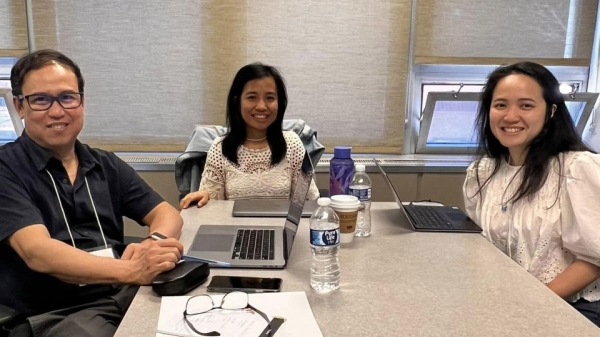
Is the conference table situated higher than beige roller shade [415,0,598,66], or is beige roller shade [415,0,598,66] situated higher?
beige roller shade [415,0,598,66]

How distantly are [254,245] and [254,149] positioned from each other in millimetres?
890

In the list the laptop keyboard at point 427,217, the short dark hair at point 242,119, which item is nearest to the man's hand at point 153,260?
the laptop keyboard at point 427,217

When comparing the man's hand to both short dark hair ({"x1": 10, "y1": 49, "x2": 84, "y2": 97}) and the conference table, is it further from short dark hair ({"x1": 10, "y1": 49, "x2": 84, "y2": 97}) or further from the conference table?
short dark hair ({"x1": 10, "y1": 49, "x2": 84, "y2": 97})

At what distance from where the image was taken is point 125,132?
9.87 feet

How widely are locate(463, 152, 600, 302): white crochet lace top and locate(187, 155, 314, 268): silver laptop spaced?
721 mm

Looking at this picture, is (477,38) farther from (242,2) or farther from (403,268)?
(403,268)

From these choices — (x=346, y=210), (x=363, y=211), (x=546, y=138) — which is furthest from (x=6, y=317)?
(x=546, y=138)

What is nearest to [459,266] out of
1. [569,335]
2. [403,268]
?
[403,268]

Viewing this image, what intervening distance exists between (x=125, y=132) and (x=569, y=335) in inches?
104

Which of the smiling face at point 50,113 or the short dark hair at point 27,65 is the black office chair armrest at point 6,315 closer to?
the smiling face at point 50,113

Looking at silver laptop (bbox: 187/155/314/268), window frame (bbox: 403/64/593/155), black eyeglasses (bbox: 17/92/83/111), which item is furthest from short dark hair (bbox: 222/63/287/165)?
window frame (bbox: 403/64/593/155)

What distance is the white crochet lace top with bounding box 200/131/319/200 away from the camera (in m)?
2.24

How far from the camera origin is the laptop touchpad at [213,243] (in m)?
1.46

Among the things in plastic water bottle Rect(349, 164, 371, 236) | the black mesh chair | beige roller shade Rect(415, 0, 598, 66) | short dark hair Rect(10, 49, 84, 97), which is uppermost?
beige roller shade Rect(415, 0, 598, 66)
